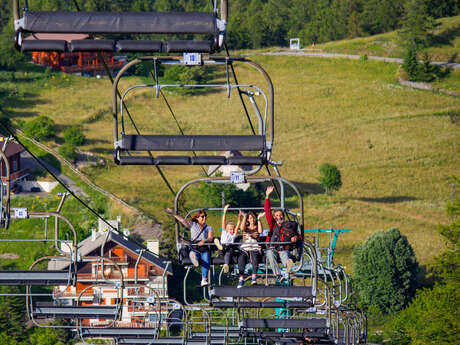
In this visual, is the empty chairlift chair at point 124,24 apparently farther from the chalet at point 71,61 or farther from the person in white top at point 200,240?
the chalet at point 71,61

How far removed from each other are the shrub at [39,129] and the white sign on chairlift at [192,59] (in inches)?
2586

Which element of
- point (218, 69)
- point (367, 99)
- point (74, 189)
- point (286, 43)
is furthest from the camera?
point (286, 43)

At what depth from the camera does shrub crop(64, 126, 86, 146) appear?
245 ft

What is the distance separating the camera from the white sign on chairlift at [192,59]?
12.2 metres

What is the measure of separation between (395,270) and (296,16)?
76314 millimetres

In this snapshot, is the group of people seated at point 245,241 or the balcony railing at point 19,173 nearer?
the group of people seated at point 245,241

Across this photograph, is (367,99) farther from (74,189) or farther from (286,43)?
(74,189)

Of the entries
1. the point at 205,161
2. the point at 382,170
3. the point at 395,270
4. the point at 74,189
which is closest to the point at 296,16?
the point at 382,170

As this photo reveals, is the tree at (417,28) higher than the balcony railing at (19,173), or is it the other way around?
the tree at (417,28)

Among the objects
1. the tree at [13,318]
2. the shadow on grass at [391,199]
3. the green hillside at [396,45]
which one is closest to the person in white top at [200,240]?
the tree at [13,318]

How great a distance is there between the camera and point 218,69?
105m

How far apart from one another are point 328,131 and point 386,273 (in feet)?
118

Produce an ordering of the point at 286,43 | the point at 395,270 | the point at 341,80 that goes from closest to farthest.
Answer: the point at 395,270, the point at 341,80, the point at 286,43

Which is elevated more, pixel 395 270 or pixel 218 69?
pixel 218 69
